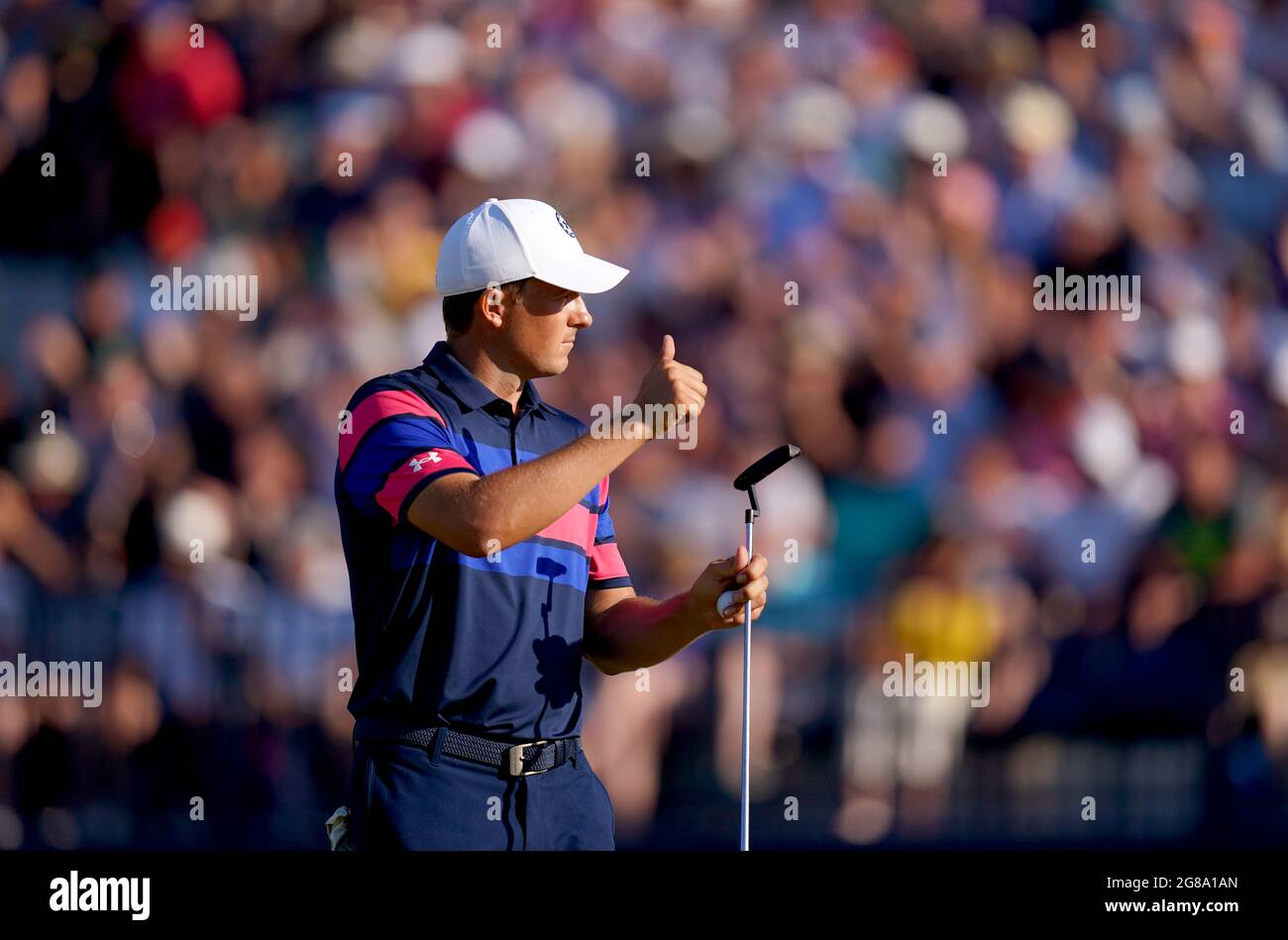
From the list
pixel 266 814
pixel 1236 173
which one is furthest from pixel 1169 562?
pixel 266 814

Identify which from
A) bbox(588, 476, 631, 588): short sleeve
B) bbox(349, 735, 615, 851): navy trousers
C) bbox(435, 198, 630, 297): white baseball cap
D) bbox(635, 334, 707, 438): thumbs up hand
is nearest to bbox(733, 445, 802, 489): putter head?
bbox(635, 334, 707, 438): thumbs up hand

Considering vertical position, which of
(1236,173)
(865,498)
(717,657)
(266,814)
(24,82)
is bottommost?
(266,814)

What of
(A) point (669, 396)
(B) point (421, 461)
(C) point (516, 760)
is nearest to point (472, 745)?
(C) point (516, 760)

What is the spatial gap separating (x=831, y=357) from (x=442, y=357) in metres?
3.54

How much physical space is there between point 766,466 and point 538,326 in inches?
21.5

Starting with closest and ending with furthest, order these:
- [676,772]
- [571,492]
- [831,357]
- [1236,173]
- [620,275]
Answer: [571,492] < [620,275] < [676,772] < [831,357] < [1236,173]

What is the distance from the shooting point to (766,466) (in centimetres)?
363

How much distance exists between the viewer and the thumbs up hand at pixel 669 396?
328 cm

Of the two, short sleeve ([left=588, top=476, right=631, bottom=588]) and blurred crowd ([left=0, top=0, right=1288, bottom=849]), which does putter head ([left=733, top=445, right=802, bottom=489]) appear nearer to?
short sleeve ([left=588, top=476, right=631, bottom=588])

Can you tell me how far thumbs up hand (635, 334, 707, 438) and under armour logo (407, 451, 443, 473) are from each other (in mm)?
400

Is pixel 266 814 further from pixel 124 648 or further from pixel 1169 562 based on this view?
pixel 1169 562

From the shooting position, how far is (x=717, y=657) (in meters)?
6.67

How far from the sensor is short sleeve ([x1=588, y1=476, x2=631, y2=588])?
3932mm

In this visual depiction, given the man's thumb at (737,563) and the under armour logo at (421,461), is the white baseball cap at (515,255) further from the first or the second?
the man's thumb at (737,563)
